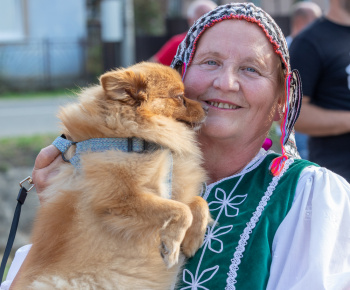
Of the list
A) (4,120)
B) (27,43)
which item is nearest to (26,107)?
(4,120)

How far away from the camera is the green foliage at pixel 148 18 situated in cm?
2100

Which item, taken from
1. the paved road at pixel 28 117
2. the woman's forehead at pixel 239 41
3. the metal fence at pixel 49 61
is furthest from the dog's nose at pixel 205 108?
the metal fence at pixel 49 61

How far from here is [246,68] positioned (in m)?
2.68

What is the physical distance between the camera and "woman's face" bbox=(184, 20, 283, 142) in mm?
2633

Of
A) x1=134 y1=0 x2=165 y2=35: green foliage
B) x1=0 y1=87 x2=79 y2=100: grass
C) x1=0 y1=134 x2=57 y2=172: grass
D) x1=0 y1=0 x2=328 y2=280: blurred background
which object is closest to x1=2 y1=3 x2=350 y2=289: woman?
x1=0 y1=134 x2=57 y2=172: grass

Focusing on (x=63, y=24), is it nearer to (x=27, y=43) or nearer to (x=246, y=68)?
(x=27, y=43)

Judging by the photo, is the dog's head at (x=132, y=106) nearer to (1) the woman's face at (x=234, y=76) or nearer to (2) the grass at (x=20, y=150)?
(1) the woman's face at (x=234, y=76)

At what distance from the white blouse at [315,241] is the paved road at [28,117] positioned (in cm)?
723

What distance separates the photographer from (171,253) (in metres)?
2.31

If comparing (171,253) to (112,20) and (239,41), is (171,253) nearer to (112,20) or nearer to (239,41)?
(239,41)

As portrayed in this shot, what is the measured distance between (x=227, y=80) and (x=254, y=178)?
1.57ft

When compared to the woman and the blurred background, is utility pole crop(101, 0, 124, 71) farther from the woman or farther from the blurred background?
the woman

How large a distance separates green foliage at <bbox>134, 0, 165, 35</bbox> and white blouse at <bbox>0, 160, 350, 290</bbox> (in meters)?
19.0

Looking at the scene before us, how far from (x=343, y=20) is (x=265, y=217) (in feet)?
7.90
